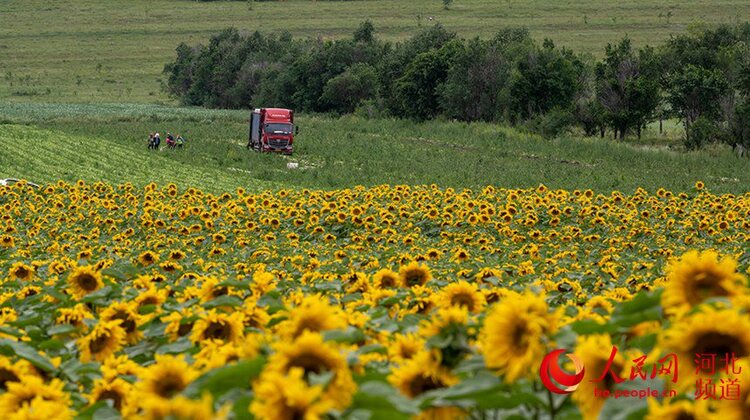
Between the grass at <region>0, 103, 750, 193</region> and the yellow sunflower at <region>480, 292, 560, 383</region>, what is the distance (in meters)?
27.3

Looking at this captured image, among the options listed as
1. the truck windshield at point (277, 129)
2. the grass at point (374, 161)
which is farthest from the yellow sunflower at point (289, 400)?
the truck windshield at point (277, 129)

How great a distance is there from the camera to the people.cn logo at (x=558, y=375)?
9.52 feet

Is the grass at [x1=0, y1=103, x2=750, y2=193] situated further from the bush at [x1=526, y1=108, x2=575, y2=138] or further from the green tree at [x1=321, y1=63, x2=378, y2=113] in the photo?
the green tree at [x1=321, y1=63, x2=378, y2=113]

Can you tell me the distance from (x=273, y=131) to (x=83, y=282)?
1769 inches

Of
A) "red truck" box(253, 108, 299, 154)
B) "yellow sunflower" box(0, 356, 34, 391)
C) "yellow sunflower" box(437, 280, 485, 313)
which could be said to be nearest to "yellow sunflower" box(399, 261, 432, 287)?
"yellow sunflower" box(437, 280, 485, 313)

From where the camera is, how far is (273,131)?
166 feet

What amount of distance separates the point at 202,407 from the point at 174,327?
6.87ft

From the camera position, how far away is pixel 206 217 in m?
17.7

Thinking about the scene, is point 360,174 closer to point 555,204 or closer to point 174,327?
point 555,204

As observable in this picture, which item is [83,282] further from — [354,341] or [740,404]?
[740,404]

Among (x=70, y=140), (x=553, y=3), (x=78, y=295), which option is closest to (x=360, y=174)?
(x=70, y=140)

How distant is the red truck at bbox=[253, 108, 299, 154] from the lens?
1980 inches

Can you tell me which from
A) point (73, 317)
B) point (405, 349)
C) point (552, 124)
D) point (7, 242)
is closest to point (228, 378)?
point (405, 349)

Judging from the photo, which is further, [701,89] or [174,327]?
[701,89]
